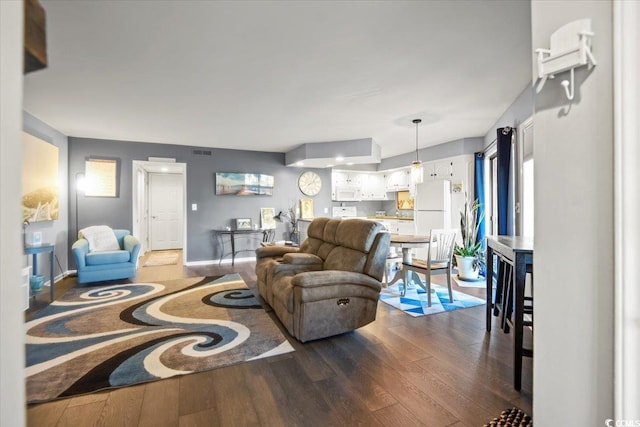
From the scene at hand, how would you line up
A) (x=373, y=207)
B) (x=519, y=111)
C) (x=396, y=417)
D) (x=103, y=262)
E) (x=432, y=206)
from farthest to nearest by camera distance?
(x=373, y=207) → (x=432, y=206) → (x=103, y=262) → (x=519, y=111) → (x=396, y=417)

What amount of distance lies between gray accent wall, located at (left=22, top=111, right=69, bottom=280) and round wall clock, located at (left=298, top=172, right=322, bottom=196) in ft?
14.1

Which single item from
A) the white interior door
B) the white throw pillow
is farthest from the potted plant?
the white interior door

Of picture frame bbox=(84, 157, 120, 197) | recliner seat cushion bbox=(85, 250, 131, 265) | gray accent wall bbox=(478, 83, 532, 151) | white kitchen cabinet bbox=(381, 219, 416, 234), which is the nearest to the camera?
gray accent wall bbox=(478, 83, 532, 151)

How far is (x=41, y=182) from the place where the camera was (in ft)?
12.4

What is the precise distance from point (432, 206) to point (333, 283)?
4.05 m

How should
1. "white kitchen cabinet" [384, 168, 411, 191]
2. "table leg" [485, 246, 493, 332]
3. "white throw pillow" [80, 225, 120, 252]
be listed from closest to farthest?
"table leg" [485, 246, 493, 332]
"white throw pillow" [80, 225, 120, 252]
"white kitchen cabinet" [384, 168, 411, 191]

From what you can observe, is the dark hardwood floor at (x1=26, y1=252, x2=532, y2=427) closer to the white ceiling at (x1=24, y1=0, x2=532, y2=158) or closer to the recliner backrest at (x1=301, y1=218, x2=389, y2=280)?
the recliner backrest at (x1=301, y1=218, x2=389, y2=280)

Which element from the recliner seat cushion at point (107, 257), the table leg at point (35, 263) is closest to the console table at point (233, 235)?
the recliner seat cushion at point (107, 257)

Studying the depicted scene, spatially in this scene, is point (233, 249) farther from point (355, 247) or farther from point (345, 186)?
point (355, 247)

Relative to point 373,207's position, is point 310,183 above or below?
above

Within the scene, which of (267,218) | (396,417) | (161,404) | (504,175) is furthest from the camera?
(267,218)

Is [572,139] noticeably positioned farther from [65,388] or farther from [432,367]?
[65,388]

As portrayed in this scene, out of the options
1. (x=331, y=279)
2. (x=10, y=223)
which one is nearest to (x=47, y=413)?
(x=331, y=279)

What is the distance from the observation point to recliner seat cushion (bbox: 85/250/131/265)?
4.13 m
